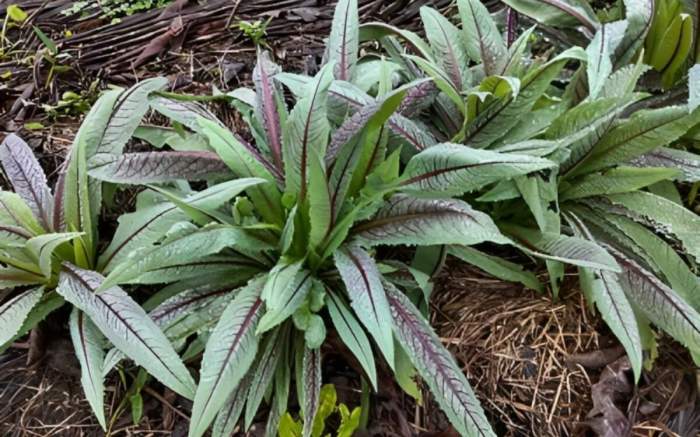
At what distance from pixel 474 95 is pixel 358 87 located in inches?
10.5

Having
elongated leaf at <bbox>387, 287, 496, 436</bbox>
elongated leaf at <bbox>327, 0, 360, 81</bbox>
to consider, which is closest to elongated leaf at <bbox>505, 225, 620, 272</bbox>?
elongated leaf at <bbox>387, 287, 496, 436</bbox>

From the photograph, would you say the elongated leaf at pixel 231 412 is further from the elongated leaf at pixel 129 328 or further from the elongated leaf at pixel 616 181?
the elongated leaf at pixel 616 181

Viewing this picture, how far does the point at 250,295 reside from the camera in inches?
44.8

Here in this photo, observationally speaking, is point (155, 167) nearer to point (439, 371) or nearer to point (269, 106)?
point (269, 106)

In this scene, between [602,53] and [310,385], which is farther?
[602,53]

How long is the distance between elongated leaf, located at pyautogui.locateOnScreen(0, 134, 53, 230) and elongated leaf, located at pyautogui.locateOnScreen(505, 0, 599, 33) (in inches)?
41.7

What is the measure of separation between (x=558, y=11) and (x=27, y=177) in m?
1.18

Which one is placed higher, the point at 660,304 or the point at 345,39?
the point at 345,39

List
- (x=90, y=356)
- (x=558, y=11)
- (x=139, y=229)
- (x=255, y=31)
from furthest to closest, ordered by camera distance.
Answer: (x=255, y=31) → (x=558, y=11) → (x=139, y=229) → (x=90, y=356)

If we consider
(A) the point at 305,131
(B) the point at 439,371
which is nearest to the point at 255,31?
(A) the point at 305,131

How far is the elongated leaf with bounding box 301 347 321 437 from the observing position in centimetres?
111

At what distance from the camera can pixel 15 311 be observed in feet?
3.86

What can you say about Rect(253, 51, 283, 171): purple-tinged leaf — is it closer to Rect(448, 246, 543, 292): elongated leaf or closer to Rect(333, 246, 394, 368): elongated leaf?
Rect(333, 246, 394, 368): elongated leaf

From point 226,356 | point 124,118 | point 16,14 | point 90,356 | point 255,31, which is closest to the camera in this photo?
point 226,356
